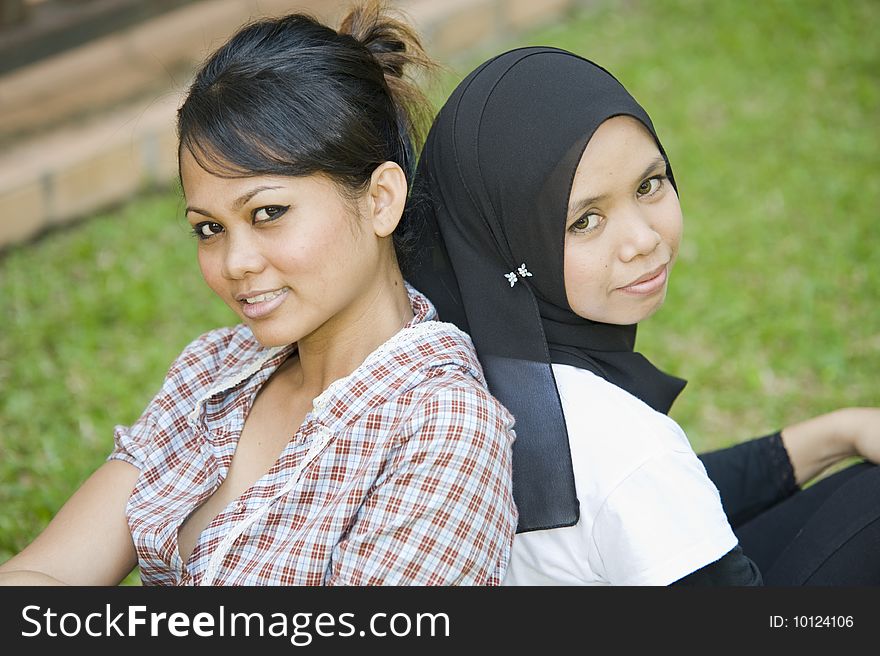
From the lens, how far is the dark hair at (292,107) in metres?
2.00

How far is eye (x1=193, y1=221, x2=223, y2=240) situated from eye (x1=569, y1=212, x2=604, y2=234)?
0.67 metres

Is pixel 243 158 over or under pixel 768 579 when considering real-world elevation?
over

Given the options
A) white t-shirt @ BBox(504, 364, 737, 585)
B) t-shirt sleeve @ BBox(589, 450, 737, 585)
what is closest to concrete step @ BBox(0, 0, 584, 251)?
white t-shirt @ BBox(504, 364, 737, 585)

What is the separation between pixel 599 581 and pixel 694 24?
5.98m

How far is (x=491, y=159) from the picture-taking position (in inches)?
84.5

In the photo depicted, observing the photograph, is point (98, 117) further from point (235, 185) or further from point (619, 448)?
point (619, 448)

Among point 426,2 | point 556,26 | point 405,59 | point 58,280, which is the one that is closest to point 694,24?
point 556,26

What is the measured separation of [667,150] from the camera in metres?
5.84

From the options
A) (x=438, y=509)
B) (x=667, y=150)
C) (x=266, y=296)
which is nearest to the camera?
(x=438, y=509)

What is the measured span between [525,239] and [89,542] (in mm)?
1025

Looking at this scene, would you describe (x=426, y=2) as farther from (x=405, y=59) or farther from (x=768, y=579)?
(x=768, y=579)

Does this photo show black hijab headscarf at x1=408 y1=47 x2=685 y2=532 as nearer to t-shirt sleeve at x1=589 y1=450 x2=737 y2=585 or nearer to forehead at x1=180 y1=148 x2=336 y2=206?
t-shirt sleeve at x1=589 y1=450 x2=737 y2=585

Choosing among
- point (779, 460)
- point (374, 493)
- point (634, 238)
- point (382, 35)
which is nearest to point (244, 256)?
point (374, 493)

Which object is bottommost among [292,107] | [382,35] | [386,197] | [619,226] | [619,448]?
[619,448]
